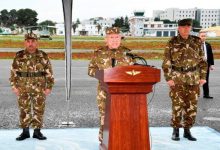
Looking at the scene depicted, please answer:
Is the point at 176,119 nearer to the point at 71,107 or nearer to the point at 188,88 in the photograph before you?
the point at 188,88

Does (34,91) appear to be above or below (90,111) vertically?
above

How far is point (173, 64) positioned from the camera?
5.83 meters

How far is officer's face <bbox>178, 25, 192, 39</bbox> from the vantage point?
5.67m

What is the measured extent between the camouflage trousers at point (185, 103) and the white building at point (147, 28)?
394 feet

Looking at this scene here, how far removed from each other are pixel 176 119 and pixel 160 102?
4127 millimetres

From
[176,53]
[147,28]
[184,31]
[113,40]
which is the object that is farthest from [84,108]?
[147,28]

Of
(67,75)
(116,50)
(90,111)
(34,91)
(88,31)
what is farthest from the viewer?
(88,31)

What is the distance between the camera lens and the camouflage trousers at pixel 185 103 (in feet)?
19.0

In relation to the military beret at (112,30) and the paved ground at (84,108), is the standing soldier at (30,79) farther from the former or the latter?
the paved ground at (84,108)

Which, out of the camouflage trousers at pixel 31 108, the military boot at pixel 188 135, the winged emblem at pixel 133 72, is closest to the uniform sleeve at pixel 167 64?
the military boot at pixel 188 135

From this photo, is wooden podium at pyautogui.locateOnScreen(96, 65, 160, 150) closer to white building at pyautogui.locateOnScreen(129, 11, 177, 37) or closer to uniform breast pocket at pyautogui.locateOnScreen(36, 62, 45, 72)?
uniform breast pocket at pyautogui.locateOnScreen(36, 62, 45, 72)

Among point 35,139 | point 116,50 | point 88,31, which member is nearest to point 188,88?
point 116,50

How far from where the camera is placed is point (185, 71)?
574 cm

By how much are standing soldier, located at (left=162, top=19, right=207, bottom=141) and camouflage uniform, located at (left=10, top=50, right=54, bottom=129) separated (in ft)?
5.61
